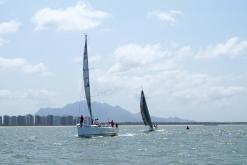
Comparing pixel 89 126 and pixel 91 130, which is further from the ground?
pixel 89 126

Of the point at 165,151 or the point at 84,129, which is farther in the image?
the point at 84,129

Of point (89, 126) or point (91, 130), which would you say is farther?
point (91, 130)

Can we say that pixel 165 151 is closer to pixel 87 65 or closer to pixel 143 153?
pixel 143 153

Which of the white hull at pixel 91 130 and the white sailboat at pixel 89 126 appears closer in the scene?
the white hull at pixel 91 130

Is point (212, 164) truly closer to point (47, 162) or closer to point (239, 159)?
point (239, 159)

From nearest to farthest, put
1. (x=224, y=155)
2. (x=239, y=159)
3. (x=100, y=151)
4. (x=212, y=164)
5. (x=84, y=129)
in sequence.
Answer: (x=212, y=164), (x=239, y=159), (x=224, y=155), (x=100, y=151), (x=84, y=129)

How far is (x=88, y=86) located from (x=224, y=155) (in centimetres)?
3430

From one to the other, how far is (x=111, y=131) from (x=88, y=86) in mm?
7338

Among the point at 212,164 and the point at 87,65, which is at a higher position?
the point at 87,65

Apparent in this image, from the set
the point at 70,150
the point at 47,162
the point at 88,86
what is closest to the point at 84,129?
the point at 88,86

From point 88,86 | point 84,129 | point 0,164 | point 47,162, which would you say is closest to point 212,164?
point 47,162

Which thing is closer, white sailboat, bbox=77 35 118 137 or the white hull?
the white hull

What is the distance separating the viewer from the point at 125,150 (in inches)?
2299

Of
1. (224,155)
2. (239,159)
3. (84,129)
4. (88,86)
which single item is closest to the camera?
(239,159)
